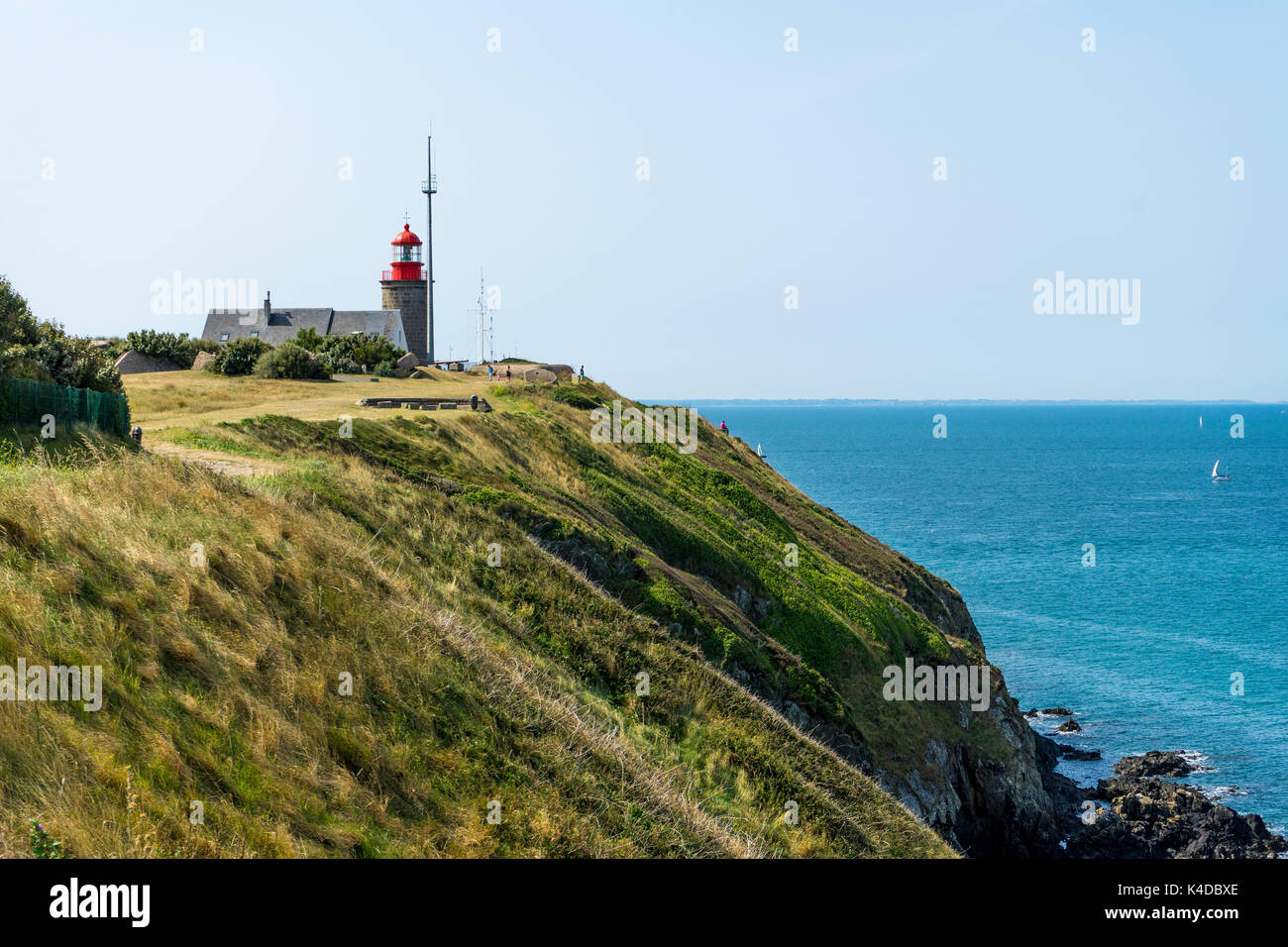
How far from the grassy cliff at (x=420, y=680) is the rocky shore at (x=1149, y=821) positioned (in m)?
2.82

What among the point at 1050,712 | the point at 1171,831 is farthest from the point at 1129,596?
the point at 1171,831

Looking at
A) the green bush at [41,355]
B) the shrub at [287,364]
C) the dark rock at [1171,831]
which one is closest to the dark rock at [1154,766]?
the dark rock at [1171,831]

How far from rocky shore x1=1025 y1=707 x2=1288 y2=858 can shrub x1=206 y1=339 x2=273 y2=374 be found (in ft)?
121

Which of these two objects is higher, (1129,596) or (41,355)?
(41,355)

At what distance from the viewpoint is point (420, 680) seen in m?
12.2

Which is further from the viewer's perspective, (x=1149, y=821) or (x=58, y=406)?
(x=1149, y=821)

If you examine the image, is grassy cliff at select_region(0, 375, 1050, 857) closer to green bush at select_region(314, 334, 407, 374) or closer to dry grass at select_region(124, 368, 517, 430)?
dry grass at select_region(124, 368, 517, 430)

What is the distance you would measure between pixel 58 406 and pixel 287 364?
27.0 m

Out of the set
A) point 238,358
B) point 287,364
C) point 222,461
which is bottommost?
point 222,461

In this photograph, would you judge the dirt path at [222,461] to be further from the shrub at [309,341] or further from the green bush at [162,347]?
the shrub at [309,341]

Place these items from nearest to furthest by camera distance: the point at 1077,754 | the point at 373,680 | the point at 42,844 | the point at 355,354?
the point at 42,844, the point at 373,680, the point at 1077,754, the point at 355,354

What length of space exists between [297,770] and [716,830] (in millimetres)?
5602

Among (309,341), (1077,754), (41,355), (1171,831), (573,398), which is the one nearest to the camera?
(41,355)

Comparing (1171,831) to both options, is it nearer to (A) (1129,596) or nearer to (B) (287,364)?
(A) (1129,596)
